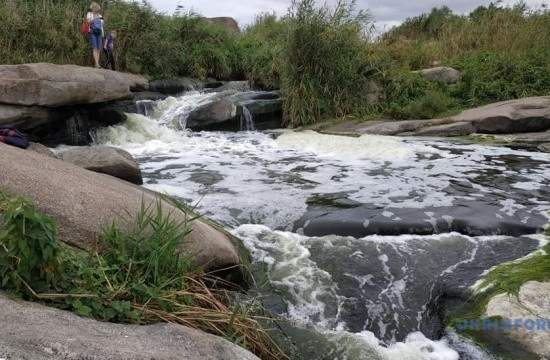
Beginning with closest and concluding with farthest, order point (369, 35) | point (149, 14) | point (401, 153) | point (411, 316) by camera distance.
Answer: point (411, 316) → point (401, 153) → point (369, 35) → point (149, 14)

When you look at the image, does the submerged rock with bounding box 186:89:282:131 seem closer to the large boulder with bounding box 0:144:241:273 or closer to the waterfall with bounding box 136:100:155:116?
the waterfall with bounding box 136:100:155:116

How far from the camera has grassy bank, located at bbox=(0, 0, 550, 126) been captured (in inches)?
429

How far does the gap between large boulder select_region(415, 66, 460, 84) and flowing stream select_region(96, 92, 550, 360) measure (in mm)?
3337

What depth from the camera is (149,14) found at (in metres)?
13.4

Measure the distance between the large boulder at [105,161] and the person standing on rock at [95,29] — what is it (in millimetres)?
6030

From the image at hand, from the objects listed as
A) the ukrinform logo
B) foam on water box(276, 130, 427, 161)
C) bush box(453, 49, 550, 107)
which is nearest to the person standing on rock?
foam on water box(276, 130, 427, 161)

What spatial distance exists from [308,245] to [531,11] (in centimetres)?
1286

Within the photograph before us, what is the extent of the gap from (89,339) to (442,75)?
37.9 ft

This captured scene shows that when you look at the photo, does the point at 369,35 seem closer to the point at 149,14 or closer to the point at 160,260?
the point at 149,14

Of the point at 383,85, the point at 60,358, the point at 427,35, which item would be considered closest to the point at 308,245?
the point at 60,358

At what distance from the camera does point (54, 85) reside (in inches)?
326

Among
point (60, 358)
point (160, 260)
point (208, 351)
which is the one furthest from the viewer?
point (160, 260)

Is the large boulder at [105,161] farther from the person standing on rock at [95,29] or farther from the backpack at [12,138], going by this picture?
the person standing on rock at [95,29]

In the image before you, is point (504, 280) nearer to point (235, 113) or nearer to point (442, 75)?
point (235, 113)
